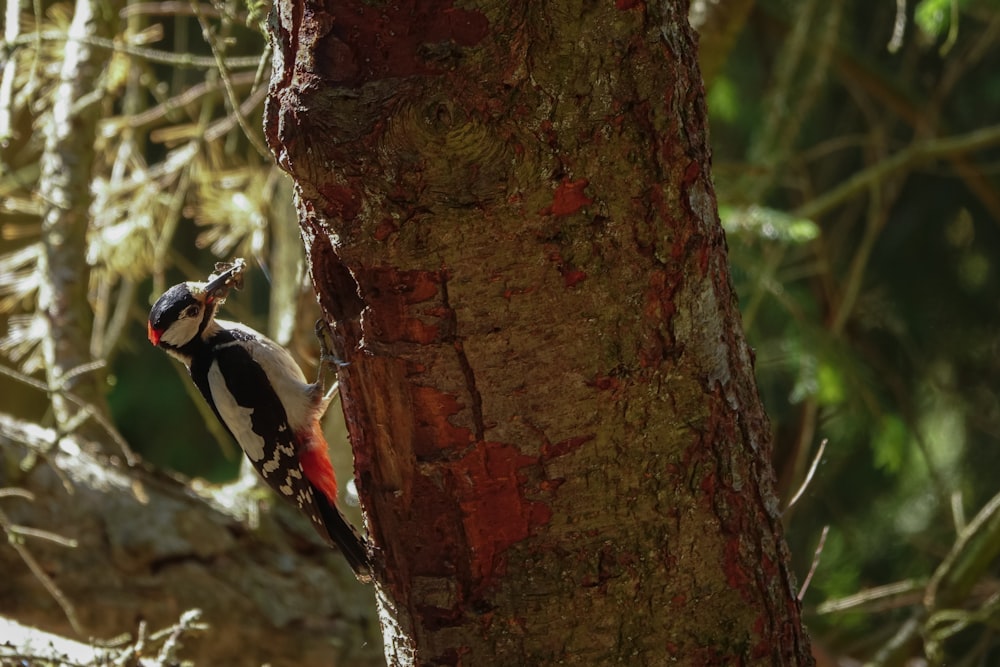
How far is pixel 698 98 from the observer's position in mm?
1431

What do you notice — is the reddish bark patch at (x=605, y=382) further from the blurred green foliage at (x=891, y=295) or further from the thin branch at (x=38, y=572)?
the blurred green foliage at (x=891, y=295)

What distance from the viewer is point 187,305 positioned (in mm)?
→ 2826

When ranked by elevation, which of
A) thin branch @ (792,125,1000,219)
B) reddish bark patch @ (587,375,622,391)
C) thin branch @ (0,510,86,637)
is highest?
thin branch @ (792,125,1000,219)

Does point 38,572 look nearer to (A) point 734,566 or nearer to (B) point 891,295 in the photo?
(A) point 734,566

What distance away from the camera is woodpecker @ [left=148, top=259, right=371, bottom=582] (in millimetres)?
2746

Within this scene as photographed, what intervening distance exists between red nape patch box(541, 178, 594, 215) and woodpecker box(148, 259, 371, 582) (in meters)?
1.47

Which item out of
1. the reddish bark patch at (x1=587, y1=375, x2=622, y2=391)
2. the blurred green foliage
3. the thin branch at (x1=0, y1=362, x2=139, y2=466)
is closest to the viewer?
the reddish bark patch at (x1=587, y1=375, x2=622, y2=391)

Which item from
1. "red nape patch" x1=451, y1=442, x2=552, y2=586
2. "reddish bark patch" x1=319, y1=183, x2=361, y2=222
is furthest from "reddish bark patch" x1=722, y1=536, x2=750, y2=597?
"reddish bark patch" x1=319, y1=183, x2=361, y2=222

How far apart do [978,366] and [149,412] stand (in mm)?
3668

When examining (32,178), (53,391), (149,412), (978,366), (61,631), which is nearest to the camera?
(53,391)

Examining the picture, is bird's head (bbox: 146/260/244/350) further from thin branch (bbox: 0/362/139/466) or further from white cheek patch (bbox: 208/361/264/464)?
thin branch (bbox: 0/362/139/466)

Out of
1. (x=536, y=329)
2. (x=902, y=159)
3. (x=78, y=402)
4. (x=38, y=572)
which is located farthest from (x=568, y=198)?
(x=902, y=159)

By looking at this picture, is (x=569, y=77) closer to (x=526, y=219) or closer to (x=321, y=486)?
(x=526, y=219)

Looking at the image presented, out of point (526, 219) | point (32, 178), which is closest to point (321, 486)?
point (526, 219)
